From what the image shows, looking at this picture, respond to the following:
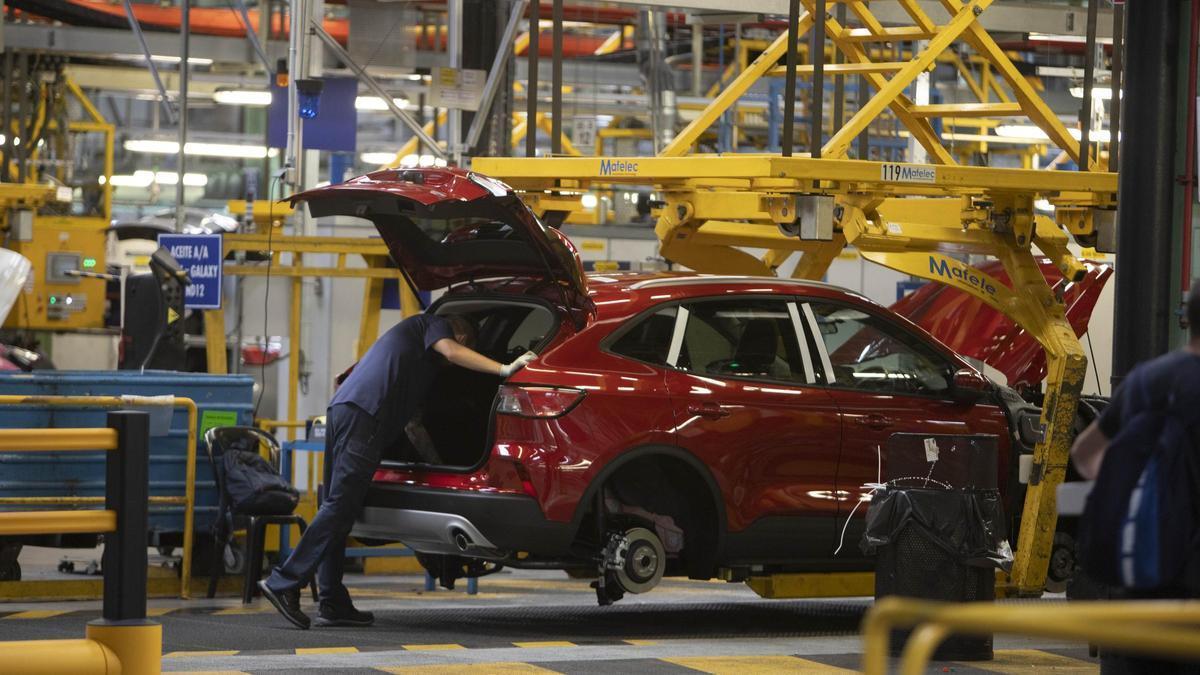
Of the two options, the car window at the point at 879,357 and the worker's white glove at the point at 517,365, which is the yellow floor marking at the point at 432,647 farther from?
the car window at the point at 879,357

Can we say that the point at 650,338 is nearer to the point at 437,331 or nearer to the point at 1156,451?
the point at 437,331

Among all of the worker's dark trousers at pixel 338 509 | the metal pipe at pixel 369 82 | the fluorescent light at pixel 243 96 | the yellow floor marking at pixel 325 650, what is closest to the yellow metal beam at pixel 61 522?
the yellow floor marking at pixel 325 650

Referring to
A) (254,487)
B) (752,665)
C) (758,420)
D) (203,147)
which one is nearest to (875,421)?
(758,420)

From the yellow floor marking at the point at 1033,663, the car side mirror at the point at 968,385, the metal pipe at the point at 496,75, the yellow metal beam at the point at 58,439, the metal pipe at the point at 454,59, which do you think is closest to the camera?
the yellow metal beam at the point at 58,439

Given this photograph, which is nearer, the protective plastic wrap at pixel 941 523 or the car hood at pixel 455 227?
the protective plastic wrap at pixel 941 523

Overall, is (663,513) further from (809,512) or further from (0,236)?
(0,236)

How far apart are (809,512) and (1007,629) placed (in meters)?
5.99

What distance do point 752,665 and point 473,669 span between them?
4.02ft

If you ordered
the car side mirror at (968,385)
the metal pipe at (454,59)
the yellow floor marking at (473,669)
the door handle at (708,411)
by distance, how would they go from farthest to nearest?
the metal pipe at (454,59), the car side mirror at (968,385), the door handle at (708,411), the yellow floor marking at (473,669)

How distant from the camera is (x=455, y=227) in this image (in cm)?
921

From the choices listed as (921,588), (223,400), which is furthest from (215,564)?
(921,588)

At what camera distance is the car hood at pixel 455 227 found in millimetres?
8508

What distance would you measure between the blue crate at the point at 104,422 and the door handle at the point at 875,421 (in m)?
3.70

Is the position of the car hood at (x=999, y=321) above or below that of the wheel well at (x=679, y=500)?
above
